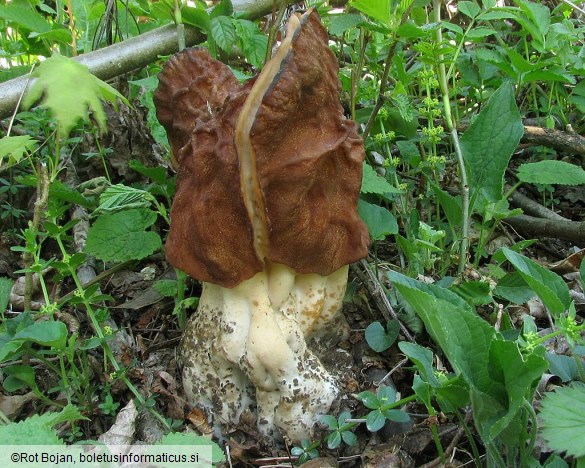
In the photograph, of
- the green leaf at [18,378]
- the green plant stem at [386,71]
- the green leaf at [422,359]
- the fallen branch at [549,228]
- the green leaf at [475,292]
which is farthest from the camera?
the fallen branch at [549,228]

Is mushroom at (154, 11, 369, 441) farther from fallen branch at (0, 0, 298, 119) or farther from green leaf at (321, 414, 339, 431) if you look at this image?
fallen branch at (0, 0, 298, 119)

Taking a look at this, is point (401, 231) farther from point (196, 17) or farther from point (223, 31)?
point (196, 17)

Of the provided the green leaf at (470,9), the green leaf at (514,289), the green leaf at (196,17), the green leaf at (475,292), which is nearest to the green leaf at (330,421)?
the green leaf at (475,292)

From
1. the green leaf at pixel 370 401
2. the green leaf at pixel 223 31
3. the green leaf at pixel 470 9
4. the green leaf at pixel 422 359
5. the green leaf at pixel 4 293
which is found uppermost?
the green leaf at pixel 470 9

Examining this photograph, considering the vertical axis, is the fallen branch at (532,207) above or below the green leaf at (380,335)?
below

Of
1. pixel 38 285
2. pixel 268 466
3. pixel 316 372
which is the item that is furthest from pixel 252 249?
pixel 38 285

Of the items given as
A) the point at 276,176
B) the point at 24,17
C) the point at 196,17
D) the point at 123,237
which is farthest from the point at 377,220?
the point at 24,17

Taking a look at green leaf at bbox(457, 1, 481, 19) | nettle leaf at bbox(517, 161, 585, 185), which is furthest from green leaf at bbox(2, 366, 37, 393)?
green leaf at bbox(457, 1, 481, 19)

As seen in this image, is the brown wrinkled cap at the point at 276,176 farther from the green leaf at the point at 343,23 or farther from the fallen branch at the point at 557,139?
the fallen branch at the point at 557,139
